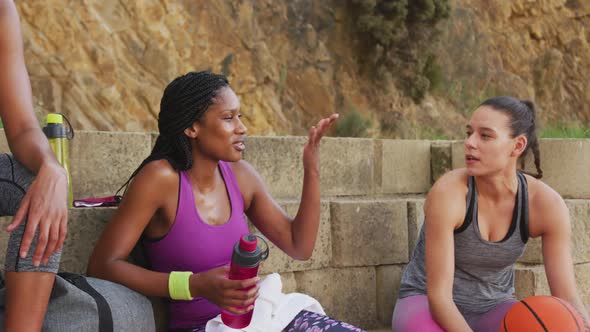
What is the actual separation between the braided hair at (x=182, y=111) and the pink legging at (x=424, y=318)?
125 cm

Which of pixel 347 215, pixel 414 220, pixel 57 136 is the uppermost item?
pixel 57 136

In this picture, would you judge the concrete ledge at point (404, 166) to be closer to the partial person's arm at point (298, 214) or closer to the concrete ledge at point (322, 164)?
the concrete ledge at point (322, 164)

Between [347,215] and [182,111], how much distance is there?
183 cm

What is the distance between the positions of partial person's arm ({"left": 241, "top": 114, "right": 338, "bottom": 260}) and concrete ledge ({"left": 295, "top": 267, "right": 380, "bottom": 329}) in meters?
1.31

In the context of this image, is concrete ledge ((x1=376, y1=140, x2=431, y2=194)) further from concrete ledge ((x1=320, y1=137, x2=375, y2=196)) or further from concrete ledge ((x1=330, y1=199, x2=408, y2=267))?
concrete ledge ((x1=330, y1=199, x2=408, y2=267))

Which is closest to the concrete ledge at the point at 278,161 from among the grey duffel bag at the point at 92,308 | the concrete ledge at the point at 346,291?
the concrete ledge at the point at 346,291

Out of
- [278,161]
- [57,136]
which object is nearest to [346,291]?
[278,161]

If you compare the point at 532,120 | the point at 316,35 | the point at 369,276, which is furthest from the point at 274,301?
the point at 316,35

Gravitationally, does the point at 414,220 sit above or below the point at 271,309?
below

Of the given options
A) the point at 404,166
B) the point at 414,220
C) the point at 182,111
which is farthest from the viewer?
the point at 404,166

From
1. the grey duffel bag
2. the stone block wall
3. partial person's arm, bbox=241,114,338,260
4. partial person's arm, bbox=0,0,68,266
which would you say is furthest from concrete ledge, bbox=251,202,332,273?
partial person's arm, bbox=0,0,68,266

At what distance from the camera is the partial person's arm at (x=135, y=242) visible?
2.53 metres

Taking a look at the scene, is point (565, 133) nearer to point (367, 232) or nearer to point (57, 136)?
point (367, 232)

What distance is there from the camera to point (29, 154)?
2.24m
